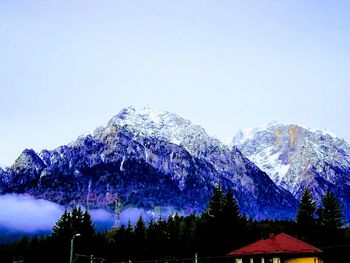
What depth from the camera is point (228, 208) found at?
106 metres

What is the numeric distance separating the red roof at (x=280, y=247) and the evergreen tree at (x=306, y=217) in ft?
106

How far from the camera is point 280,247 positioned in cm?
7619

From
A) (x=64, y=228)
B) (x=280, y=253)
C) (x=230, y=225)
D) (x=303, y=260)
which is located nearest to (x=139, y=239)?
(x=64, y=228)

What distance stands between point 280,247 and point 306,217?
127 ft

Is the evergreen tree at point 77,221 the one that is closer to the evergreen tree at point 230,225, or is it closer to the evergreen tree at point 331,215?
the evergreen tree at point 230,225

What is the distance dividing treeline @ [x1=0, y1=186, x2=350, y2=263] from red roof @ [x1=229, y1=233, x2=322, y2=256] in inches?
834

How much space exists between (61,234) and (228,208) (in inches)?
1349

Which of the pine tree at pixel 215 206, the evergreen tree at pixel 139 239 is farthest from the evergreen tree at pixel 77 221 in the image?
the pine tree at pixel 215 206

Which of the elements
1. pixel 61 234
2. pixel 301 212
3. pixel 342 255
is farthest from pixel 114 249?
pixel 342 255

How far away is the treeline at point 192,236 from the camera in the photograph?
4092 inches

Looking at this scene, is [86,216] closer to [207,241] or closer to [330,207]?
[207,241]

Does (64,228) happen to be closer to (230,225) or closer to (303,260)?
(230,225)

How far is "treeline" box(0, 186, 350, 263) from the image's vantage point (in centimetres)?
10394

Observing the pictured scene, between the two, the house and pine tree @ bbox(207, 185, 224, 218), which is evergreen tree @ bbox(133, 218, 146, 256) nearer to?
pine tree @ bbox(207, 185, 224, 218)
